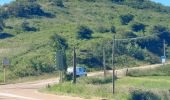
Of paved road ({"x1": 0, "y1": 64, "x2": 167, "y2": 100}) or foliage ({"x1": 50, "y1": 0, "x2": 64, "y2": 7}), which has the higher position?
foliage ({"x1": 50, "y1": 0, "x2": 64, "y2": 7})

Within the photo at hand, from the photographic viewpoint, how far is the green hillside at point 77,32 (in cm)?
8150

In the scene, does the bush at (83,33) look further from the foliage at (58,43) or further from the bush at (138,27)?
the bush at (138,27)

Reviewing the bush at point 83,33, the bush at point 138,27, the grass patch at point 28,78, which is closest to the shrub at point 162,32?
the bush at point 138,27

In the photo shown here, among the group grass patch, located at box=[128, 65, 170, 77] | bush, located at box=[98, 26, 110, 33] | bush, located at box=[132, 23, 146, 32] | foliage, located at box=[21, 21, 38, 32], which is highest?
foliage, located at box=[21, 21, 38, 32]

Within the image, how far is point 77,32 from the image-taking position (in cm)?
9694

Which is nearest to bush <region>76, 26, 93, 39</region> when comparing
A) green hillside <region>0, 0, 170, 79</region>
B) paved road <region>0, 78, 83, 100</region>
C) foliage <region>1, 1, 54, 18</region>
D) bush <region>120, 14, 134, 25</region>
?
green hillside <region>0, 0, 170, 79</region>

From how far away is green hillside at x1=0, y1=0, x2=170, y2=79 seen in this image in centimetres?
8150

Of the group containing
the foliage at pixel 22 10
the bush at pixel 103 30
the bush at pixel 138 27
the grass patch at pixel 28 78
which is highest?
the foliage at pixel 22 10

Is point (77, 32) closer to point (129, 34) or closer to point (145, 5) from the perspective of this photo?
point (129, 34)

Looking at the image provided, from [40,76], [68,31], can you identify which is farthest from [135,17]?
[40,76]

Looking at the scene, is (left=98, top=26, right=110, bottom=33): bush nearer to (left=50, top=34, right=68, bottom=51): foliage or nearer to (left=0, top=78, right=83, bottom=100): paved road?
(left=50, top=34, right=68, bottom=51): foliage

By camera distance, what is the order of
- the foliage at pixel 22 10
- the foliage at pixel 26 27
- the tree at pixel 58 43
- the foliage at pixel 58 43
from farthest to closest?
1. the foliage at pixel 22 10
2. the foliage at pixel 26 27
3. the foliage at pixel 58 43
4. the tree at pixel 58 43

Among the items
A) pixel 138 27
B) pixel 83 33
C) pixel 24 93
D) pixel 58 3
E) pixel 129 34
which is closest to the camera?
pixel 24 93

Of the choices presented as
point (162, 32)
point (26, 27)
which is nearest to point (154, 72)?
point (26, 27)
